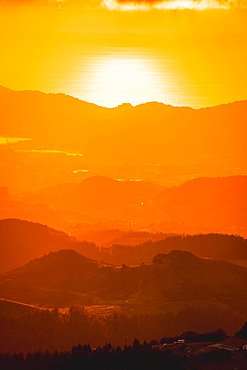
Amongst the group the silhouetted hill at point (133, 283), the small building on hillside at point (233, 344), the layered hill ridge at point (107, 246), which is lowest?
the small building on hillside at point (233, 344)

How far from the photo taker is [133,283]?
94.2m

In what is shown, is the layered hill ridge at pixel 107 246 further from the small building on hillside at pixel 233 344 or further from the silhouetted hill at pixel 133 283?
the small building on hillside at pixel 233 344

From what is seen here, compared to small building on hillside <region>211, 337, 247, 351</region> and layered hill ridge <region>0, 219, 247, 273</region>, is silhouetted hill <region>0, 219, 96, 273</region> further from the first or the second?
small building on hillside <region>211, 337, 247, 351</region>

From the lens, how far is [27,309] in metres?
79.9

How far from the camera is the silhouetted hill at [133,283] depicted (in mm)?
89250

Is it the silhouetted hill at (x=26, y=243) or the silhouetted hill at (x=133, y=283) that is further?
the silhouetted hill at (x=26, y=243)

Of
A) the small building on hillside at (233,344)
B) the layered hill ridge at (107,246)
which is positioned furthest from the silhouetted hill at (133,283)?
the small building on hillside at (233,344)

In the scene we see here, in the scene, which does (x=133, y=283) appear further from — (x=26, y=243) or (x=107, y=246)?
(x=26, y=243)

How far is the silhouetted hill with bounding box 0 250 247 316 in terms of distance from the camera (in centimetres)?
8925

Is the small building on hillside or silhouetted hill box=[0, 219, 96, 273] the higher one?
silhouetted hill box=[0, 219, 96, 273]

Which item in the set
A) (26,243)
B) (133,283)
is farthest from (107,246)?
(133,283)

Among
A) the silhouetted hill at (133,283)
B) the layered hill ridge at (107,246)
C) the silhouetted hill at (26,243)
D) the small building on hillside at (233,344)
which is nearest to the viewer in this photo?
the small building on hillside at (233,344)

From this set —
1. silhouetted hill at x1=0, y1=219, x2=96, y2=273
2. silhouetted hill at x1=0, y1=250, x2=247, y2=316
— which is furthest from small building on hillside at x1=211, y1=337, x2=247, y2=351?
silhouetted hill at x1=0, y1=219, x2=96, y2=273

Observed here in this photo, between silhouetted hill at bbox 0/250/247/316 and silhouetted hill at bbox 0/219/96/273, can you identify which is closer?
silhouetted hill at bbox 0/250/247/316
